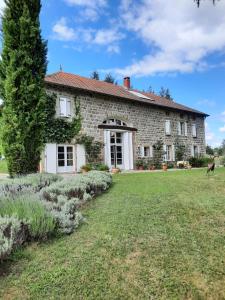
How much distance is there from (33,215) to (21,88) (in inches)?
257

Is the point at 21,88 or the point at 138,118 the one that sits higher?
the point at 138,118

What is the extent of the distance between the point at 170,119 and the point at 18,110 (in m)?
16.9

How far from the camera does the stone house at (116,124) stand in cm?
1683

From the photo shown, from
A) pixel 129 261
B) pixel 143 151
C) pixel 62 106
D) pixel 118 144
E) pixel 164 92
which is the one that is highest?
pixel 164 92

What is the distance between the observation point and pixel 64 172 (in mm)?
16594

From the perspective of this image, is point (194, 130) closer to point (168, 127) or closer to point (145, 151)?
point (168, 127)

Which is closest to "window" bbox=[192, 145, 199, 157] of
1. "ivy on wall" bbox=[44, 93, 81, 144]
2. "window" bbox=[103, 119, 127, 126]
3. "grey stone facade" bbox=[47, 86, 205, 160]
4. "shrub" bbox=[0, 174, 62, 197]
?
"grey stone facade" bbox=[47, 86, 205, 160]

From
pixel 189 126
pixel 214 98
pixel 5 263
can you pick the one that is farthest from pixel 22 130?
pixel 189 126

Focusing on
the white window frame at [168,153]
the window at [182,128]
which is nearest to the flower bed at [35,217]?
the white window frame at [168,153]

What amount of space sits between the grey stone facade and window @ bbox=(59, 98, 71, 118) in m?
0.30

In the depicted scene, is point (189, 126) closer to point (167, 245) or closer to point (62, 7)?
point (62, 7)

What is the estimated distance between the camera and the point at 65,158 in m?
16.9

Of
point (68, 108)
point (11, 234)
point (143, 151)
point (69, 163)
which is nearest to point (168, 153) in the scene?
point (143, 151)

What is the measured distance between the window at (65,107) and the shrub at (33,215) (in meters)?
12.5
